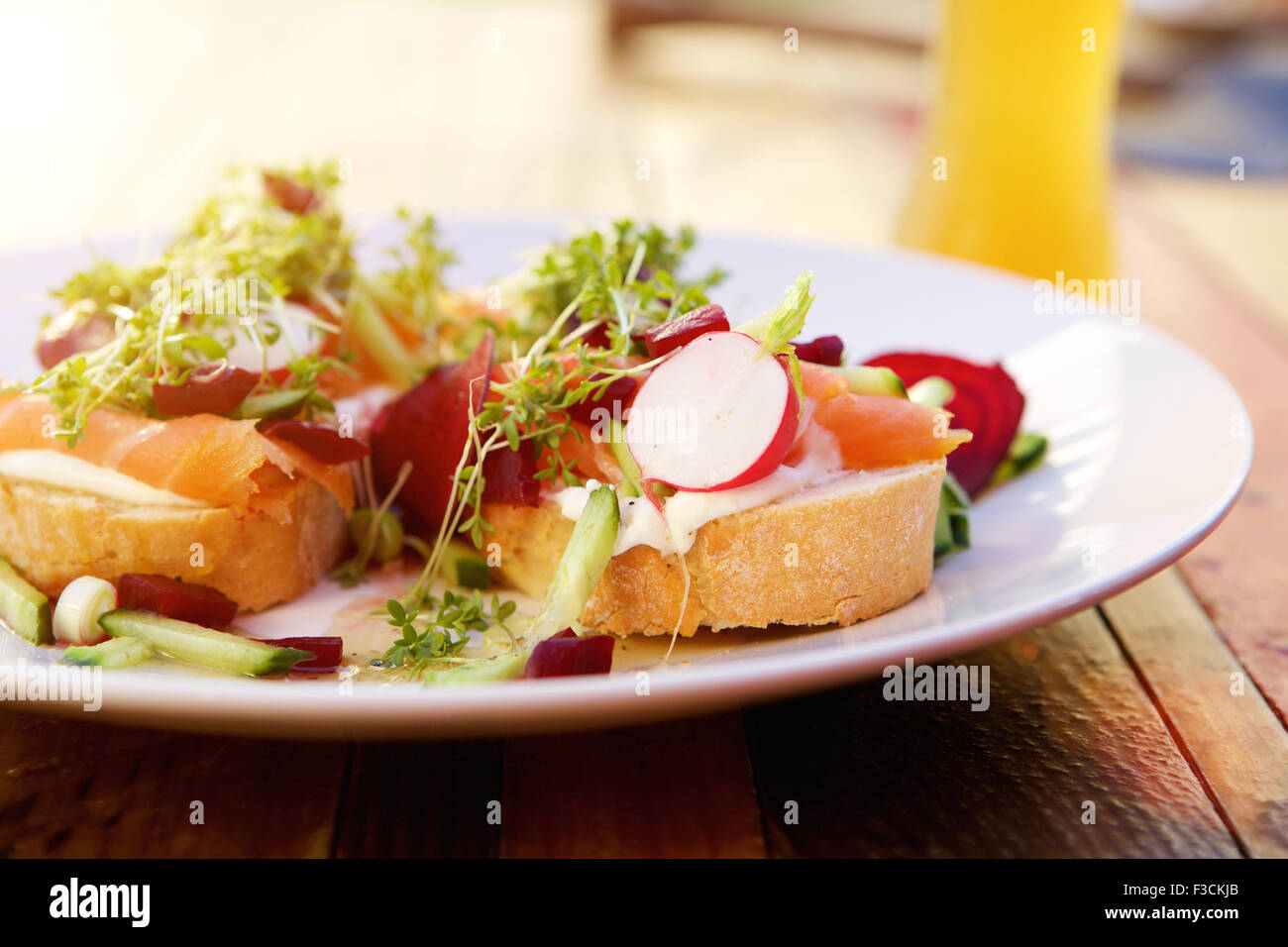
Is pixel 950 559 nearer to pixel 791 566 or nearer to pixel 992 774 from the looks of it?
pixel 791 566

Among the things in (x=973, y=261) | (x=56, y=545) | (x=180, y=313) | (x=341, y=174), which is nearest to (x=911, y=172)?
(x=973, y=261)

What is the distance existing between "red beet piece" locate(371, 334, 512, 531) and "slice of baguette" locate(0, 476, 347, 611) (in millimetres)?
249

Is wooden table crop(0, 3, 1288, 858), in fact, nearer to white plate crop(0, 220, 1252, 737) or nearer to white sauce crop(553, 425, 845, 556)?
white plate crop(0, 220, 1252, 737)

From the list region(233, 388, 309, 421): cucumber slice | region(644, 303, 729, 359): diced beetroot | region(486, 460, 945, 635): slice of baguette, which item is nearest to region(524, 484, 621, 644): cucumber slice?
region(486, 460, 945, 635): slice of baguette

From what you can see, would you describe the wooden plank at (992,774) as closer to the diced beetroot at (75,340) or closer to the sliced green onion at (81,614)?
the sliced green onion at (81,614)

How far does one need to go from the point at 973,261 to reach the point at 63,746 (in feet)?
9.49

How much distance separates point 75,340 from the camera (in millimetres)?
2320

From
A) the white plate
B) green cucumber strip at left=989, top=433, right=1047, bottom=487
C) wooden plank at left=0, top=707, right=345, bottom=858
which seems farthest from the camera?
green cucumber strip at left=989, top=433, right=1047, bottom=487

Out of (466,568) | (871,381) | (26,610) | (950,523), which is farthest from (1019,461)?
(26,610)

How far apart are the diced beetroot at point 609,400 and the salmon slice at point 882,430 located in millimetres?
309

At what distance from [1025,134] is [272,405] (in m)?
2.39

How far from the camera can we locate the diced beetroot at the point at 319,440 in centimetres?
216

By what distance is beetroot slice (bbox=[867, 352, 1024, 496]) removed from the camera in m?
2.38
